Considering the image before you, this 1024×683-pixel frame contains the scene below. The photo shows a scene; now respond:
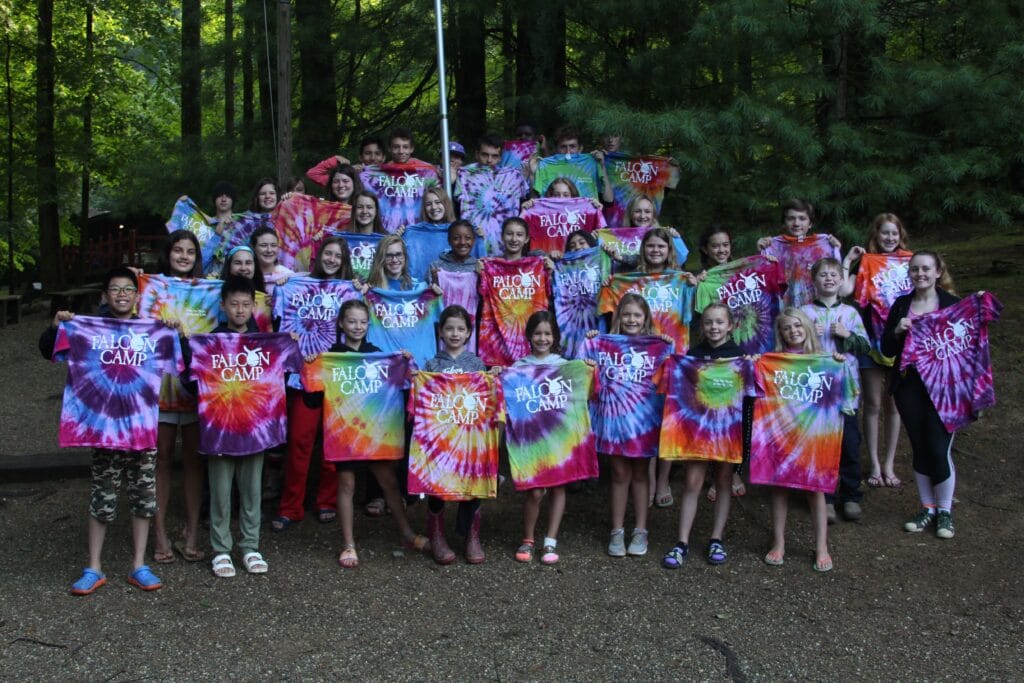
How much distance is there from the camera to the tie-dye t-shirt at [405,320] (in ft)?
23.1

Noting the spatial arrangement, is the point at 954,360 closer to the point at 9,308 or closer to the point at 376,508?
the point at 376,508

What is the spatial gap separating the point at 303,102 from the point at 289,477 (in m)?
6.06

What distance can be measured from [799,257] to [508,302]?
2.21 metres

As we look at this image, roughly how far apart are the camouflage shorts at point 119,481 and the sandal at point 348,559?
3.83 ft

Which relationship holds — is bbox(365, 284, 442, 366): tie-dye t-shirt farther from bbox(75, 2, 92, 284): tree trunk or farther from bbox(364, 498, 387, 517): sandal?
bbox(75, 2, 92, 284): tree trunk

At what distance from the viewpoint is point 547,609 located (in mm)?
5551

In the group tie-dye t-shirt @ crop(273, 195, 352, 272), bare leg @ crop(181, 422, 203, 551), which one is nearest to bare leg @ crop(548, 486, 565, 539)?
bare leg @ crop(181, 422, 203, 551)

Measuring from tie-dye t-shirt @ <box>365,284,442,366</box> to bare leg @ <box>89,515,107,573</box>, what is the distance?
7.18ft

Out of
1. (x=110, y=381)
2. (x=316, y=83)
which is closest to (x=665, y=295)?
(x=110, y=381)

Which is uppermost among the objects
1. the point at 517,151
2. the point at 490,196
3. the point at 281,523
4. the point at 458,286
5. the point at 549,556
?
the point at 517,151

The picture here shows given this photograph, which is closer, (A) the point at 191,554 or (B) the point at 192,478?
(A) the point at 191,554

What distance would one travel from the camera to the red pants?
674cm

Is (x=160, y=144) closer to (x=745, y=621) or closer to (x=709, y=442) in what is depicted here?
(x=709, y=442)

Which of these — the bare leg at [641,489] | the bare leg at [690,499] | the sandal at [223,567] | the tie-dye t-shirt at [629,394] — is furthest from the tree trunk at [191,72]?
the bare leg at [690,499]
